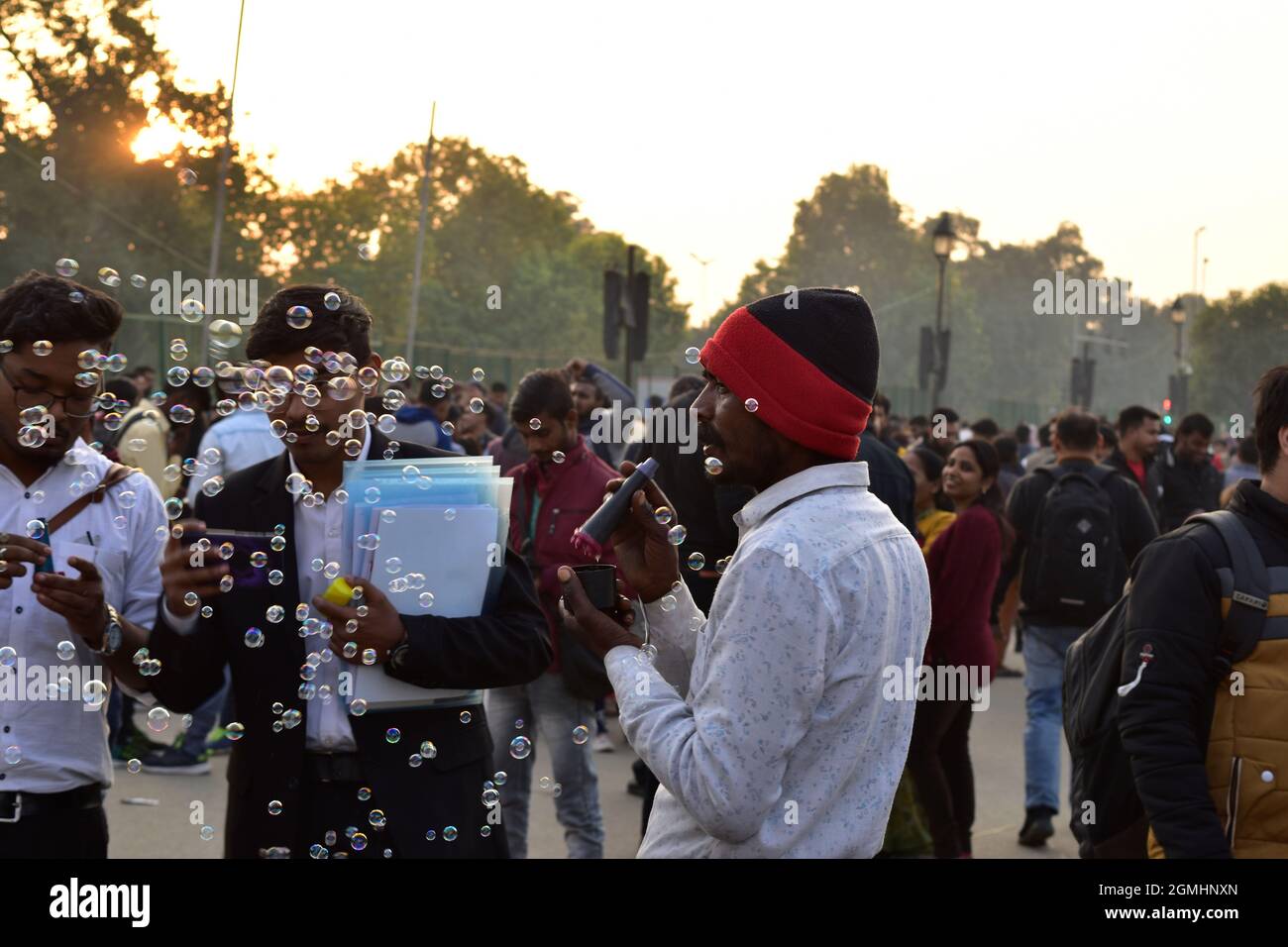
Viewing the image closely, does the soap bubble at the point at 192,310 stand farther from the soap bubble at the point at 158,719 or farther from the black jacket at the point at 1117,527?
the black jacket at the point at 1117,527

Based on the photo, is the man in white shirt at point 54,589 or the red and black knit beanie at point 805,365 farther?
the man in white shirt at point 54,589

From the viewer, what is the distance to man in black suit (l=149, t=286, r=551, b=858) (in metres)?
2.94

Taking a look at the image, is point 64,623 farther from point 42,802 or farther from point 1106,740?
point 1106,740

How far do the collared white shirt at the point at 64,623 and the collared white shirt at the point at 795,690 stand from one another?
1.46m

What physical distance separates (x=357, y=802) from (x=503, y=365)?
99.7ft

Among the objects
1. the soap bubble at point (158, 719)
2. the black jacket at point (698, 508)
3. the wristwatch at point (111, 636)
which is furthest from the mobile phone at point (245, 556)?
the black jacket at point (698, 508)

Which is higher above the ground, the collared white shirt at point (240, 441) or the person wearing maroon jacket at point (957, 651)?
the collared white shirt at point (240, 441)

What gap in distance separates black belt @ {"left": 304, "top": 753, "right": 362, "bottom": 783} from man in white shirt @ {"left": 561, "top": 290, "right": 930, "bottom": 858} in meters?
0.76

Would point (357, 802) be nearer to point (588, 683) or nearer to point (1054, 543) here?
point (588, 683)

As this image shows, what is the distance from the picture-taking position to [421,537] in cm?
292

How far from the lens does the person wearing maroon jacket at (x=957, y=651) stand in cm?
624

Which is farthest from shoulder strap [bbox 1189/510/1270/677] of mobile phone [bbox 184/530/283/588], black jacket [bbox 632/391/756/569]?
black jacket [bbox 632/391/756/569]

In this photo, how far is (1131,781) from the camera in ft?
10.8
